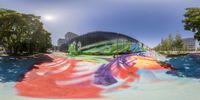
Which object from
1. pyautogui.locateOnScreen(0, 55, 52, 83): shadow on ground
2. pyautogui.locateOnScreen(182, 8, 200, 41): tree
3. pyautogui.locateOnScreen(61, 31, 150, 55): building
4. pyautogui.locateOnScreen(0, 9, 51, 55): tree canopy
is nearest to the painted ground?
pyautogui.locateOnScreen(0, 55, 52, 83): shadow on ground

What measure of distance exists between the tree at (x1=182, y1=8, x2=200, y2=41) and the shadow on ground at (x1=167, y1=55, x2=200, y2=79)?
3.59 metres

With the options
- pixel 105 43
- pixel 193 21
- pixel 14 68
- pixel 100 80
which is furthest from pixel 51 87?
pixel 105 43

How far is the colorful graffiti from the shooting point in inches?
744

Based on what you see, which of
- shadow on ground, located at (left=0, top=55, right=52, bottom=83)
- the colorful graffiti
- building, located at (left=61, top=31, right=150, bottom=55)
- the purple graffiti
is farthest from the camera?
building, located at (left=61, top=31, right=150, bottom=55)

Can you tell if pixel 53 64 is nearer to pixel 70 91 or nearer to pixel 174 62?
pixel 70 91

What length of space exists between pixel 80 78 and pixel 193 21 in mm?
12567

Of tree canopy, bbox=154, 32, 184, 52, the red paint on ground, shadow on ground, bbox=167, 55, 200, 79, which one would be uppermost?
tree canopy, bbox=154, 32, 184, 52

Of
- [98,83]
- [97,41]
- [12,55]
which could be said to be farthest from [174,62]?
[97,41]

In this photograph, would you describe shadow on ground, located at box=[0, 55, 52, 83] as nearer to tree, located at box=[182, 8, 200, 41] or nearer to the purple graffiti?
the purple graffiti

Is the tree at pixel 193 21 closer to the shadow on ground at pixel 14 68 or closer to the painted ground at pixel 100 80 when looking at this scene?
the painted ground at pixel 100 80

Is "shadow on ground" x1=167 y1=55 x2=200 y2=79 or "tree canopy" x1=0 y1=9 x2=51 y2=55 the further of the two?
"tree canopy" x1=0 y1=9 x2=51 y2=55

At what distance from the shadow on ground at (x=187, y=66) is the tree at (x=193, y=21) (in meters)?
3.59

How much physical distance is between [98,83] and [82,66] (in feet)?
23.9

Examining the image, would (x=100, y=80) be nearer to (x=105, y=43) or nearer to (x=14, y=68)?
(x=14, y=68)
